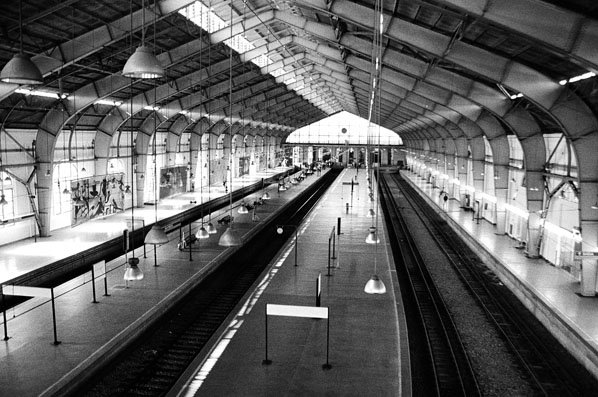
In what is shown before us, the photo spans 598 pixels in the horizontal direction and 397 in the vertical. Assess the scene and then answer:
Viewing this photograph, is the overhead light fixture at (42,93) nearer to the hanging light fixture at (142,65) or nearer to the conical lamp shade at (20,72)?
the conical lamp shade at (20,72)

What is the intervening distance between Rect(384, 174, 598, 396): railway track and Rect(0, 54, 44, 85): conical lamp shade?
11242 millimetres

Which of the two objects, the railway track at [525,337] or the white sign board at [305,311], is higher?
the white sign board at [305,311]

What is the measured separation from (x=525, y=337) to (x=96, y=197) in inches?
934

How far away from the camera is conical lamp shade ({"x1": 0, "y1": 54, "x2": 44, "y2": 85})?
7.22 metres

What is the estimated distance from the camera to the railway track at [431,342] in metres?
11.3

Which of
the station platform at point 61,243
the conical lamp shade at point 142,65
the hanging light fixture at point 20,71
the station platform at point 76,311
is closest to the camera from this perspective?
the hanging light fixture at point 20,71

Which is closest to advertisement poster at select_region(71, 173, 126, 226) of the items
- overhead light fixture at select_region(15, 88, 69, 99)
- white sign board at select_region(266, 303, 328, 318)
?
overhead light fixture at select_region(15, 88, 69, 99)

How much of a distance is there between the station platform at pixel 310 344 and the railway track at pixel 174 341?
50.3 inches

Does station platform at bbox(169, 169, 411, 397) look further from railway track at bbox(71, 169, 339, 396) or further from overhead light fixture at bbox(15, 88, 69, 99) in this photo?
overhead light fixture at bbox(15, 88, 69, 99)

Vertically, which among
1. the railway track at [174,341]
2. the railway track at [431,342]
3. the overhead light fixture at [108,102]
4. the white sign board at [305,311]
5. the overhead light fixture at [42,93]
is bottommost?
the railway track at [431,342]

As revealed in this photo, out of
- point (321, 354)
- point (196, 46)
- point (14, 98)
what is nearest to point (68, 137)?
point (14, 98)

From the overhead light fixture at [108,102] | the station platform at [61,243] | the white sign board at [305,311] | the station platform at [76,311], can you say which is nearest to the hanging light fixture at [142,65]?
the white sign board at [305,311]

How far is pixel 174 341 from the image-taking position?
43.8ft

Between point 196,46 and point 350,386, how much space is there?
1739cm
